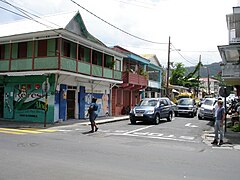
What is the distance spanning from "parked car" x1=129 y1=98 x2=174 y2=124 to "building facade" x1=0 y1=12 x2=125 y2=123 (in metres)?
4.71

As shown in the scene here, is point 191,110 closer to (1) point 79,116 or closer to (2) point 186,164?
(1) point 79,116

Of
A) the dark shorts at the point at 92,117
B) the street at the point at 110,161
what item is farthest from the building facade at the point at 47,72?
the street at the point at 110,161

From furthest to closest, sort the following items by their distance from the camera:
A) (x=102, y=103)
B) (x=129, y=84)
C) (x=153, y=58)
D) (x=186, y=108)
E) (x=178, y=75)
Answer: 1. (x=178, y=75)
2. (x=153, y=58)
3. (x=129, y=84)
4. (x=186, y=108)
5. (x=102, y=103)

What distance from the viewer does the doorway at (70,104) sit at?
851 inches

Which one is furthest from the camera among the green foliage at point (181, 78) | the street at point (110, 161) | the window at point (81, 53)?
the green foliage at point (181, 78)

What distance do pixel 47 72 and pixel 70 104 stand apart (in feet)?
12.5

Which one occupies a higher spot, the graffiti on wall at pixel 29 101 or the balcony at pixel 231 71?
the balcony at pixel 231 71

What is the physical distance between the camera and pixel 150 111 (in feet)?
62.9

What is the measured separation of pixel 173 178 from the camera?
6273 millimetres

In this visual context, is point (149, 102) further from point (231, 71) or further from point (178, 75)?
point (178, 75)

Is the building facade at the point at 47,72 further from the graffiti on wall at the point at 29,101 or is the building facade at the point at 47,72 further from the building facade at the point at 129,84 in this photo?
the building facade at the point at 129,84

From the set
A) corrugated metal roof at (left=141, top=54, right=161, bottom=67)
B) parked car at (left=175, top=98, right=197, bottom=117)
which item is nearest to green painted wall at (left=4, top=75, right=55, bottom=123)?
parked car at (left=175, top=98, right=197, bottom=117)

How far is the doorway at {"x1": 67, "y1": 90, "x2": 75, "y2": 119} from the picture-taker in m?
21.6

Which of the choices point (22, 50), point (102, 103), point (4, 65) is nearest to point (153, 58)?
point (102, 103)
